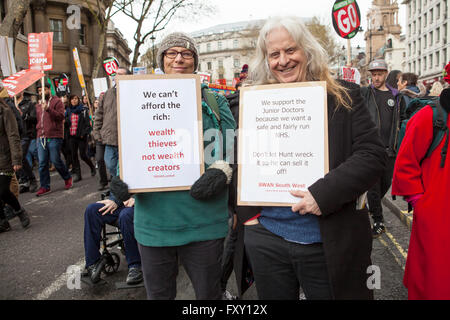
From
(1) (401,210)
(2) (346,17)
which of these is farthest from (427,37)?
(1) (401,210)

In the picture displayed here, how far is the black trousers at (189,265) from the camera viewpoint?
6.37 ft

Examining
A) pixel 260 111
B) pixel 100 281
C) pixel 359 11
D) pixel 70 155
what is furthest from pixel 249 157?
pixel 70 155

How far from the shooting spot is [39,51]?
8117mm

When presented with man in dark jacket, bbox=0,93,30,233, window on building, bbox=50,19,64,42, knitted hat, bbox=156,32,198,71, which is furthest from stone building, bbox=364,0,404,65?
knitted hat, bbox=156,32,198,71

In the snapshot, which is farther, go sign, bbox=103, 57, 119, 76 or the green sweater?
go sign, bbox=103, 57, 119, 76

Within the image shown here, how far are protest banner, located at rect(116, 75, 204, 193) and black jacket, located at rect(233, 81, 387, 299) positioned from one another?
684 mm

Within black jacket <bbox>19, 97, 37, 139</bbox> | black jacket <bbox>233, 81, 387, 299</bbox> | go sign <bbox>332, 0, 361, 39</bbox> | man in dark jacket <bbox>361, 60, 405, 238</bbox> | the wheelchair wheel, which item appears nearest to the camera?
black jacket <bbox>233, 81, 387, 299</bbox>

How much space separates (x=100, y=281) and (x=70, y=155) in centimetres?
745

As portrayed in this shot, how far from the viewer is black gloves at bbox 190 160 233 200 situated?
5.93 ft

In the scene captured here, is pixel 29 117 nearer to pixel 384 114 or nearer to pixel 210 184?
pixel 384 114

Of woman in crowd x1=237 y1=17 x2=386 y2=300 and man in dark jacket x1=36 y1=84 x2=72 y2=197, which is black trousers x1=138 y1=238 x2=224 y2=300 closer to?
woman in crowd x1=237 y1=17 x2=386 y2=300

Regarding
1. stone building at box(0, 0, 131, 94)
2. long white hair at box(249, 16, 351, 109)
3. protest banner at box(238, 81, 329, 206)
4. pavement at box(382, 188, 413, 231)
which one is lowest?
pavement at box(382, 188, 413, 231)
